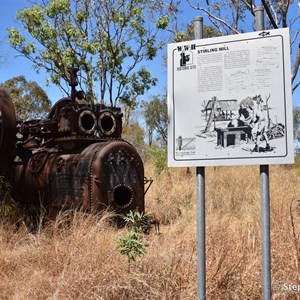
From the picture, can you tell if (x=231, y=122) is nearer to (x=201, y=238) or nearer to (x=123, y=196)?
(x=201, y=238)

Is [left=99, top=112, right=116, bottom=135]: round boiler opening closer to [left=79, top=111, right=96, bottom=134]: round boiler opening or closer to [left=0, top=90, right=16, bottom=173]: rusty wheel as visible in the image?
[left=79, top=111, right=96, bottom=134]: round boiler opening

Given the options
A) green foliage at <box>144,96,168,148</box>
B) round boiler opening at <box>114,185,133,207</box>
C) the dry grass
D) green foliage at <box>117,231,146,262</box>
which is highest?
green foliage at <box>144,96,168,148</box>

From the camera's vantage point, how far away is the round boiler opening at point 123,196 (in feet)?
21.8

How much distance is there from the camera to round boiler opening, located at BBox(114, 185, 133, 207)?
21.8ft

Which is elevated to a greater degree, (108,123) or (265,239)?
(108,123)

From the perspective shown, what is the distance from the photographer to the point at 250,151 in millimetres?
2973

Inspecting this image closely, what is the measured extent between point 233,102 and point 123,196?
3915 mm

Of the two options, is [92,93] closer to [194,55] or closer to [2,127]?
[2,127]

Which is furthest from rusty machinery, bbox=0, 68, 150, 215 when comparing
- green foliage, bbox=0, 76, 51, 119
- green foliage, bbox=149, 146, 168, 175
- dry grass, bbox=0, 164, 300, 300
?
green foliage, bbox=0, 76, 51, 119

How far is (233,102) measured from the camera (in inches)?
Result: 120

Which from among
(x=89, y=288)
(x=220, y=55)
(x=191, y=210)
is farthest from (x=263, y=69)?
(x=191, y=210)

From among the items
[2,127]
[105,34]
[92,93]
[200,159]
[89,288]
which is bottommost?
[89,288]

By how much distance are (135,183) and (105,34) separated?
12365mm

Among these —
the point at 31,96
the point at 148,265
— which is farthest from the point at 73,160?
the point at 31,96
